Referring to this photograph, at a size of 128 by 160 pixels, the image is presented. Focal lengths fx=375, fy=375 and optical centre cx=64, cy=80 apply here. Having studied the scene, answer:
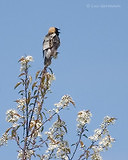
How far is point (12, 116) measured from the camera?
4641 millimetres

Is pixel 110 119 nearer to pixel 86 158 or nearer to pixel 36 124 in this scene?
pixel 86 158

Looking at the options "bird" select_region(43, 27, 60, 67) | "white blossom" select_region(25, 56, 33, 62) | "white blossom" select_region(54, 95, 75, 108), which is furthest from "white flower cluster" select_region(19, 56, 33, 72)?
"bird" select_region(43, 27, 60, 67)

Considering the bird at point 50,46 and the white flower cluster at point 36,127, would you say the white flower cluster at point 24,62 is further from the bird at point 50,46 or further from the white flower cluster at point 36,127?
the bird at point 50,46

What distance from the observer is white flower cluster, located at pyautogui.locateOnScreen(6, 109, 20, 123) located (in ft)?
14.9

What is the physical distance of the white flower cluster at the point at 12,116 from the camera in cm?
455

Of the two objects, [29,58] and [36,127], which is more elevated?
[29,58]

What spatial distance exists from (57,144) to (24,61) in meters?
1.08

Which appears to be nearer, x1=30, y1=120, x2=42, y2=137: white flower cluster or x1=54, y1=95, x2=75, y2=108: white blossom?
x1=30, y1=120, x2=42, y2=137: white flower cluster

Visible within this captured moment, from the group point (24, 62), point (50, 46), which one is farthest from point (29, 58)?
point (50, 46)

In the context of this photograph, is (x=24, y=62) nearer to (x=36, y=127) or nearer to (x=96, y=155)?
(x=36, y=127)

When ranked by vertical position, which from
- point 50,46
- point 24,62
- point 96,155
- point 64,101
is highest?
point 50,46

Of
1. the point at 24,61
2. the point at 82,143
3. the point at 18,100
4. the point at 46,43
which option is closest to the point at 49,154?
the point at 82,143

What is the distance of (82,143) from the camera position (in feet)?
15.3

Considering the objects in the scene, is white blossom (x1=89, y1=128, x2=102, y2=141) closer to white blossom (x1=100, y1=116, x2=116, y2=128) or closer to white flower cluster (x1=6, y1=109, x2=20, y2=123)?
white blossom (x1=100, y1=116, x2=116, y2=128)
